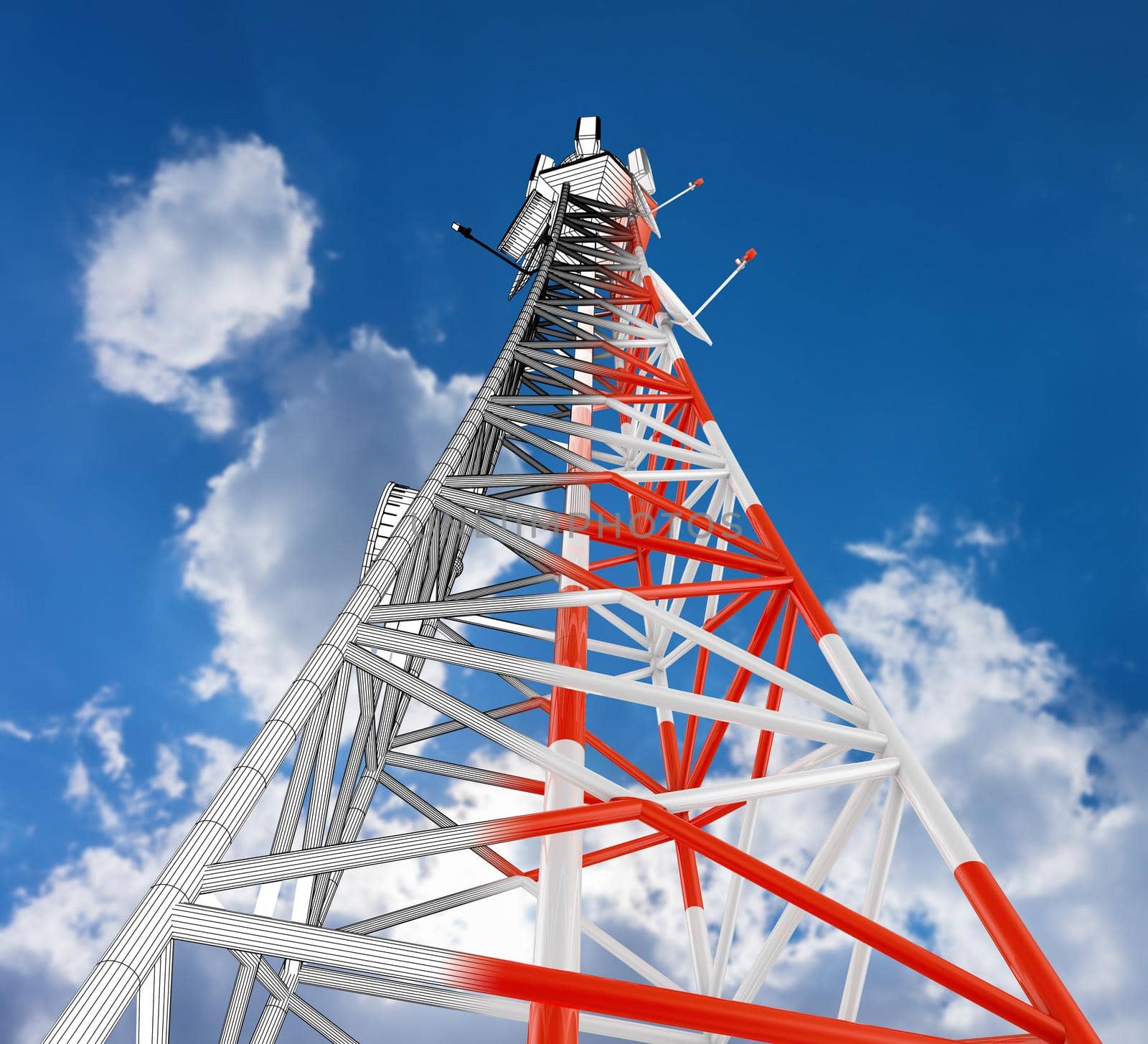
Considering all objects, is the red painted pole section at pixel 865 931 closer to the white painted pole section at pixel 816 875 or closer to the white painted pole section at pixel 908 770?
the white painted pole section at pixel 908 770

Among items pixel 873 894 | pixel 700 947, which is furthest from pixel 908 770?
pixel 700 947

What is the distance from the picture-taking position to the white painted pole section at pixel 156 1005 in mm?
3742

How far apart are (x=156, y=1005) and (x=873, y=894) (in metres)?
4.71

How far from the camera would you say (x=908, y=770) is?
19.2ft

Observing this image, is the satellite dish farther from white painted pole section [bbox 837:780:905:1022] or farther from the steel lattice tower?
white painted pole section [bbox 837:780:905:1022]

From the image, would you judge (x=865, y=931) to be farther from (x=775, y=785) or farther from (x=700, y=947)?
(x=700, y=947)

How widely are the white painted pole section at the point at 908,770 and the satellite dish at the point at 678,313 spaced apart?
8.74m

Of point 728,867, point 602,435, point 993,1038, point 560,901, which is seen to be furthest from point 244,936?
point 602,435

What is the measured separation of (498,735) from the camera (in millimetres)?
5461

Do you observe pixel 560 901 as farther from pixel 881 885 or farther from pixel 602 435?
pixel 602 435

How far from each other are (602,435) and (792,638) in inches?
153

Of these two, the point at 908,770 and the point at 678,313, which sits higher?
the point at 678,313

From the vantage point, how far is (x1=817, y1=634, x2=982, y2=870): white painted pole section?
5195 mm

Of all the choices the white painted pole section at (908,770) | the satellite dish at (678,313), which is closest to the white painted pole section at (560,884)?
the white painted pole section at (908,770)
